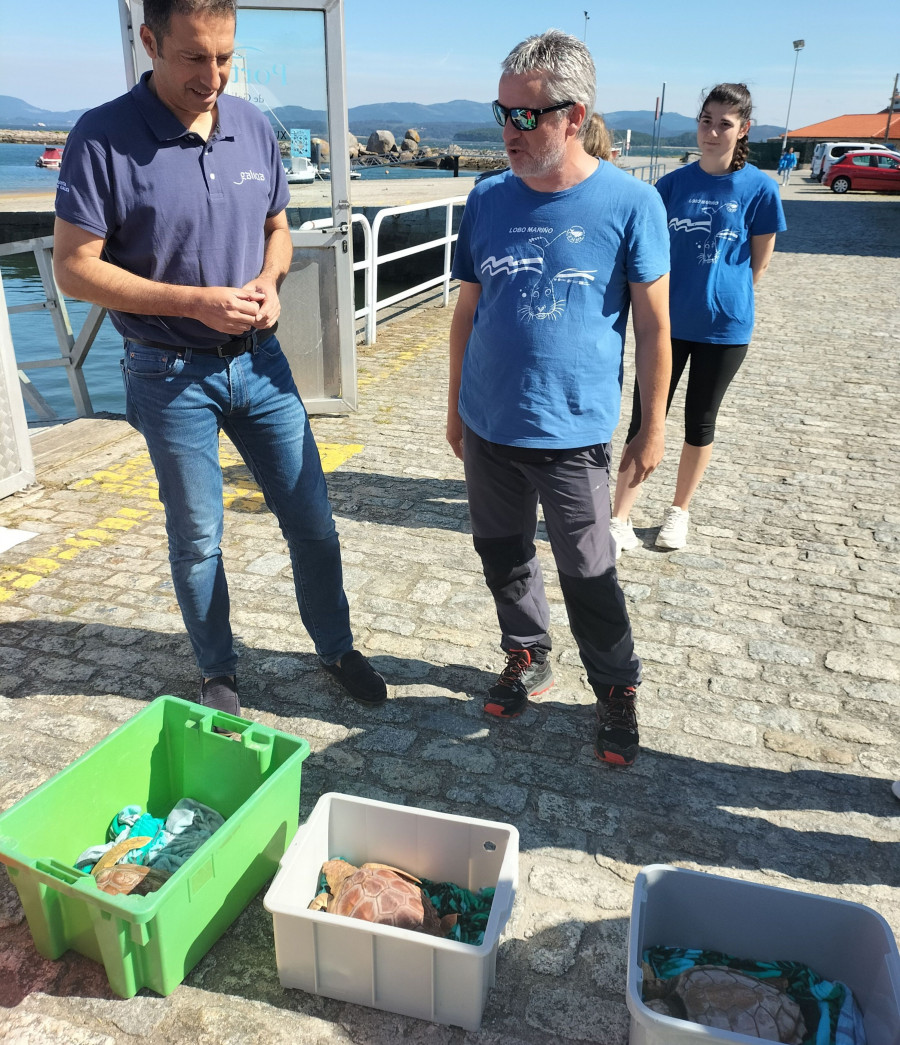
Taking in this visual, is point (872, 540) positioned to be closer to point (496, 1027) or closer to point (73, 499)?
point (496, 1027)

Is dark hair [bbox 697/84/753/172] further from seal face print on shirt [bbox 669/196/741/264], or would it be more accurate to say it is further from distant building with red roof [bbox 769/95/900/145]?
distant building with red roof [bbox 769/95/900/145]

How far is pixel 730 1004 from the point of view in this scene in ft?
5.97

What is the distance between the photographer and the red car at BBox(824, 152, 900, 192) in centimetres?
3397

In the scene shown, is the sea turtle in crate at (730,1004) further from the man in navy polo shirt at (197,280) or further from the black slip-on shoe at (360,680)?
the man in navy polo shirt at (197,280)

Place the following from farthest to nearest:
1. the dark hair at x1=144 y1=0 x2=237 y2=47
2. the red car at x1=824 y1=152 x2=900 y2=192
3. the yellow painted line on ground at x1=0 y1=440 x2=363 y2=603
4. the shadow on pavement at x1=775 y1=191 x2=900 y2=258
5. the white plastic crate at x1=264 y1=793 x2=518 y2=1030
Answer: the red car at x1=824 y1=152 x2=900 y2=192 → the shadow on pavement at x1=775 y1=191 x2=900 y2=258 → the yellow painted line on ground at x1=0 y1=440 x2=363 y2=603 → the dark hair at x1=144 y1=0 x2=237 y2=47 → the white plastic crate at x1=264 y1=793 x2=518 y2=1030

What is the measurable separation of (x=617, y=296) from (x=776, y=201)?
195cm

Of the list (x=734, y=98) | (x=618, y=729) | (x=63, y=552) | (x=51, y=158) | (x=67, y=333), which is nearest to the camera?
(x=618, y=729)

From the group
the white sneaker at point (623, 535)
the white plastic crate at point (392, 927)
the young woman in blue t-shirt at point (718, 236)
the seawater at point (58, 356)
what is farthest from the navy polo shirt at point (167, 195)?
the seawater at point (58, 356)

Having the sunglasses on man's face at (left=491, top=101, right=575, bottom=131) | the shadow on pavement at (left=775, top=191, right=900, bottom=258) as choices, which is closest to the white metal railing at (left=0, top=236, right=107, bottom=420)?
the sunglasses on man's face at (left=491, top=101, right=575, bottom=131)

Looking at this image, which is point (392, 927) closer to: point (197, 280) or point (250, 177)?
point (197, 280)

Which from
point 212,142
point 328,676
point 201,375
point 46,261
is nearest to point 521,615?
point 328,676

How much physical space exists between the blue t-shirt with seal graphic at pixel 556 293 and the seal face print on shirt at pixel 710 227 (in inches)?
61.6

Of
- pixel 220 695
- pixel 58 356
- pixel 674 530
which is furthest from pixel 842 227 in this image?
pixel 220 695

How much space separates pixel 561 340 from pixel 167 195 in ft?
4.04
